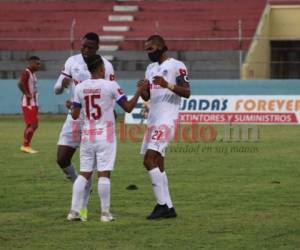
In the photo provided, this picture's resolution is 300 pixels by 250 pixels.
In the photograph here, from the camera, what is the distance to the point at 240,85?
3450cm

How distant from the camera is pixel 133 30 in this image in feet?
138

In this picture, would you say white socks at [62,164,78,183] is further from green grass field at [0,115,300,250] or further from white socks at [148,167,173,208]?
white socks at [148,167,173,208]

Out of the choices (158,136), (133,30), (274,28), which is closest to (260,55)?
(274,28)

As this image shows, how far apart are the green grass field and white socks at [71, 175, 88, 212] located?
23 cm

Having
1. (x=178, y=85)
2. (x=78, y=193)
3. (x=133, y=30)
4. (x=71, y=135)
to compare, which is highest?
(x=133, y=30)

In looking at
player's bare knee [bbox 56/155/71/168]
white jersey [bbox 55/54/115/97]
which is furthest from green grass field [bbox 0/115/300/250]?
white jersey [bbox 55/54/115/97]

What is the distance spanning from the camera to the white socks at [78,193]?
35.8 ft

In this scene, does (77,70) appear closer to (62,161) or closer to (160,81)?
(62,161)

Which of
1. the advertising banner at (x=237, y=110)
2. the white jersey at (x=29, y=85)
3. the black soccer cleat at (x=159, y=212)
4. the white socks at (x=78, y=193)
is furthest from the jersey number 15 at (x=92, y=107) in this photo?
the advertising banner at (x=237, y=110)

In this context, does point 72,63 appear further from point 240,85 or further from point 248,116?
point 240,85

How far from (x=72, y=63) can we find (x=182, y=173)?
4.97 meters

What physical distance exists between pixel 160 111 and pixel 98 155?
109 centimetres

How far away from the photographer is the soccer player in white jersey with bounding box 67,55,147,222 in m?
10.8

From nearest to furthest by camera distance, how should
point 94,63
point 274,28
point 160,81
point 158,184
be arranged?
point 94,63 → point 160,81 → point 158,184 → point 274,28
